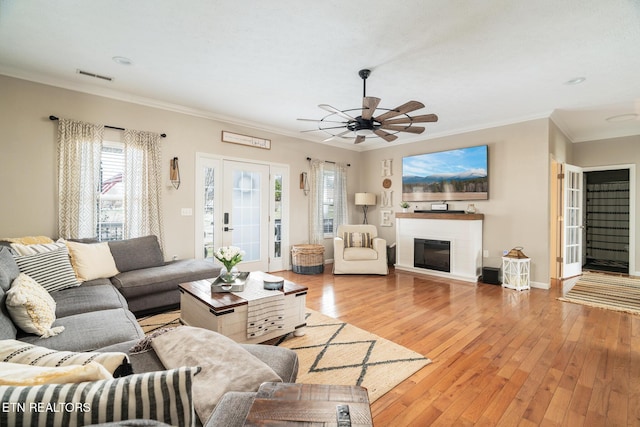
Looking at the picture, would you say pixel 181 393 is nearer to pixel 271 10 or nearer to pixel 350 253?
pixel 271 10

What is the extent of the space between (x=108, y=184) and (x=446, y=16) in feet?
14.0

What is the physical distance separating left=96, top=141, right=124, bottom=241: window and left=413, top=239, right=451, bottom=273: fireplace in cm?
493

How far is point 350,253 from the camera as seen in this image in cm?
523

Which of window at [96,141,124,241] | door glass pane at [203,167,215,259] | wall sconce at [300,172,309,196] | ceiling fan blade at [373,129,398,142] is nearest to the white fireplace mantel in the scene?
wall sconce at [300,172,309,196]

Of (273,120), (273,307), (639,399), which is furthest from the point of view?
(273,120)

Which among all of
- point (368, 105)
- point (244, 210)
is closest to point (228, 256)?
point (368, 105)

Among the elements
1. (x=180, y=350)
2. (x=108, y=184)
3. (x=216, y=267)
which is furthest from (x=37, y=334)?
(x=108, y=184)

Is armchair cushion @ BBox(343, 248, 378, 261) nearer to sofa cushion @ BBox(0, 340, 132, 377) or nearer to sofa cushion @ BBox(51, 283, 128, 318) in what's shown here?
sofa cushion @ BBox(51, 283, 128, 318)

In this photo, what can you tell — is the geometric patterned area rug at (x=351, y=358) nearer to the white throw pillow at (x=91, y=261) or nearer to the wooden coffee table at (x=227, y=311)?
the wooden coffee table at (x=227, y=311)

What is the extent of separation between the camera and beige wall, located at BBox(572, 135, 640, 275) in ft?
17.1

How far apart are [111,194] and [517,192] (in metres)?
6.08

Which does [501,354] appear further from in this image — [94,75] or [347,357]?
[94,75]

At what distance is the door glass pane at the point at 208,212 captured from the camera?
4.60 m

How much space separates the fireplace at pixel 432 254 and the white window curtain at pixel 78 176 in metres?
5.20
